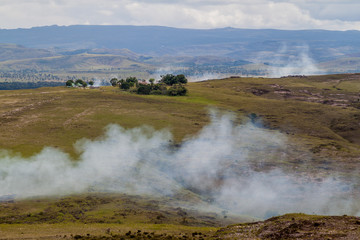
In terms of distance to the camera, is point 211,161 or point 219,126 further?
point 219,126

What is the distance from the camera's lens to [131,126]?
141375 mm

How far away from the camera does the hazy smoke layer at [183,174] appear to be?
79.3 m

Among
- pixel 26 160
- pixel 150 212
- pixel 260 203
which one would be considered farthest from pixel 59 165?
pixel 260 203

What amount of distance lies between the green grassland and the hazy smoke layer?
533 centimetres

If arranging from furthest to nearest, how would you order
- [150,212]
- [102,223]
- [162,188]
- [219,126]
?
[219,126] < [162,188] < [150,212] < [102,223]

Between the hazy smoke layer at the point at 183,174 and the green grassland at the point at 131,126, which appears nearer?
the green grassland at the point at 131,126

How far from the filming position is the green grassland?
205ft

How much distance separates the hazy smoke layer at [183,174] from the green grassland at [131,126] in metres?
5.33

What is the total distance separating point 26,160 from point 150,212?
45972 millimetres

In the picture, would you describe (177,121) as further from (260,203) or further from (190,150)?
(260,203)

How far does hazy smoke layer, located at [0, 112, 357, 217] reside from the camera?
7931cm

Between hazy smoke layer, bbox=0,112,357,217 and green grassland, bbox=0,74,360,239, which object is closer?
green grassland, bbox=0,74,360,239

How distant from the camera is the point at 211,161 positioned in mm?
103625

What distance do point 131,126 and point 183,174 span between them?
165 feet
